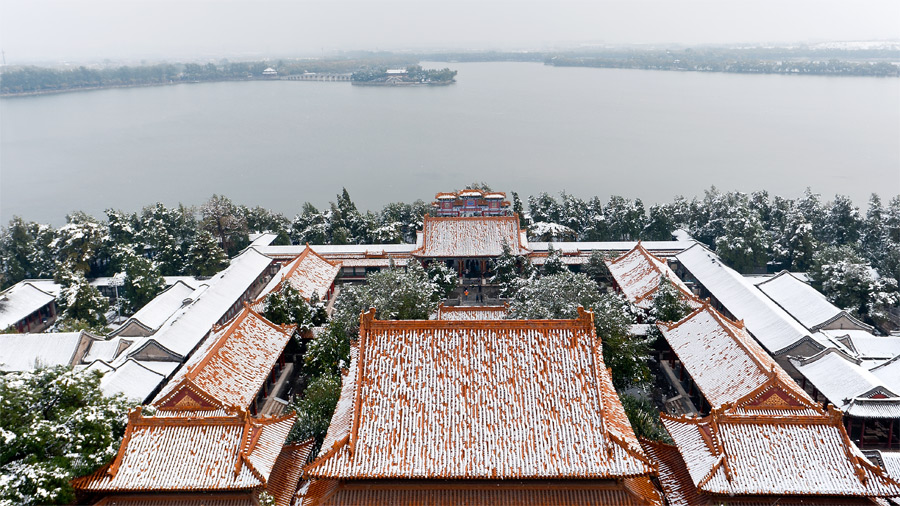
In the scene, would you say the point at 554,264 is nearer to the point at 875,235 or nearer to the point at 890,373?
the point at 890,373

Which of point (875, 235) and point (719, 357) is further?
point (875, 235)

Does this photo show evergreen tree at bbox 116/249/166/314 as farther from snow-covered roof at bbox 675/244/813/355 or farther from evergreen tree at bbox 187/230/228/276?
snow-covered roof at bbox 675/244/813/355

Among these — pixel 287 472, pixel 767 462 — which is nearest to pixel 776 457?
pixel 767 462

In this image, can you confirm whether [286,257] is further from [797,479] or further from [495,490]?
[797,479]

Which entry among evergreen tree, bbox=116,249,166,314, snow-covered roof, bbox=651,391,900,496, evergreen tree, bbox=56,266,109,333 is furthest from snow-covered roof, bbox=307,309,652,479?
evergreen tree, bbox=116,249,166,314

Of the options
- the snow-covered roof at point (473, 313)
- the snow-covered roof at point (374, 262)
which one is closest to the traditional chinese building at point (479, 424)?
the snow-covered roof at point (473, 313)

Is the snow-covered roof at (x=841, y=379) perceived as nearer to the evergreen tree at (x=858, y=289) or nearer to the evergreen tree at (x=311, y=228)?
the evergreen tree at (x=858, y=289)
